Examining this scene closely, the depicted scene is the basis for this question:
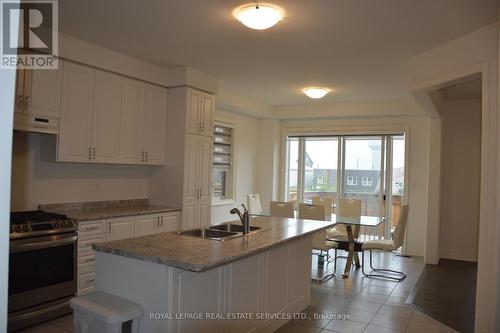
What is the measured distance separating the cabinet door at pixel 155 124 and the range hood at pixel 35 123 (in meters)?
1.21

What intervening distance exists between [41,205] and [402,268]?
4811mm

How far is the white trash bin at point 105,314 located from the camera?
6.90ft

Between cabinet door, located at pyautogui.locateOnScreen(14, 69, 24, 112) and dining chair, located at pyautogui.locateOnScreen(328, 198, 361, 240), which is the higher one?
cabinet door, located at pyautogui.locateOnScreen(14, 69, 24, 112)

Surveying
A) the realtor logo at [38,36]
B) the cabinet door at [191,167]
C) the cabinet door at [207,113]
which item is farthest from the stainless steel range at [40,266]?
the cabinet door at [207,113]

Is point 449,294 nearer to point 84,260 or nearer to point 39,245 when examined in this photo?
point 84,260

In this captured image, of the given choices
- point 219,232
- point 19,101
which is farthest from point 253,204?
point 19,101

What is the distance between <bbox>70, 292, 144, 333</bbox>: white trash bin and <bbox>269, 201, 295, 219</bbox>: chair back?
10.7ft

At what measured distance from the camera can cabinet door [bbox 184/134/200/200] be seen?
4875 mm

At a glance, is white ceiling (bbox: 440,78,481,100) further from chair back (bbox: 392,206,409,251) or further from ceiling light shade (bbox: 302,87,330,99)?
chair back (bbox: 392,206,409,251)

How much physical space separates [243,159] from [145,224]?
3.22 meters

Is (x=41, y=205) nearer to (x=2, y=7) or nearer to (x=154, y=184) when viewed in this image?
(x=154, y=184)

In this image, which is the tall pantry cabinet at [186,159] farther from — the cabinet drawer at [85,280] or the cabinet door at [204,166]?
the cabinet drawer at [85,280]

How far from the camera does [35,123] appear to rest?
351 cm

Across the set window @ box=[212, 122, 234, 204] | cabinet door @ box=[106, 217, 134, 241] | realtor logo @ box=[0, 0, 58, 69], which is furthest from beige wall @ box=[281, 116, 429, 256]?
realtor logo @ box=[0, 0, 58, 69]
